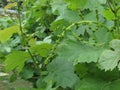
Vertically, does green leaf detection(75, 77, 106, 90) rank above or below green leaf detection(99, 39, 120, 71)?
below

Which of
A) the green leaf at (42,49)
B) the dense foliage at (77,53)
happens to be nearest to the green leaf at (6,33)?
the dense foliage at (77,53)

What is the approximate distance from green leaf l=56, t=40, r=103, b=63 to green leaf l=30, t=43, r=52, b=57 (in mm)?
302

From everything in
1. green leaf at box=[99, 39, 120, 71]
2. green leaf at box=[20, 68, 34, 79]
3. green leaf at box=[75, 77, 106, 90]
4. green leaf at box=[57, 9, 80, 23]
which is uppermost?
green leaf at box=[99, 39, 120, 71]

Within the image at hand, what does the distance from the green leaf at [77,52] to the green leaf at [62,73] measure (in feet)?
0.70

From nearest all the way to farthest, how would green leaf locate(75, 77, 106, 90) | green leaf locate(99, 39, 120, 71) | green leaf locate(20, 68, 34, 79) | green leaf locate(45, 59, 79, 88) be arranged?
green leaf locate(99, 39, 120, 71)
green leaf locate(75, 77, 106, 90)
green leaf locate(45, 59, 79, 88)
green leaf locate(20, 68, 34, 79)

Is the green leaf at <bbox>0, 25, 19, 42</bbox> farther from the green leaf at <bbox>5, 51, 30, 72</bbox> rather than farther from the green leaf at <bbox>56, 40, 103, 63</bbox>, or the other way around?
the green leaf at <bbox>56, 40, 103, 63</bbox>

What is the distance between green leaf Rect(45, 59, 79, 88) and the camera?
152 centimetres

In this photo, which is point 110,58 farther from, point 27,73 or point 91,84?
point 27,73

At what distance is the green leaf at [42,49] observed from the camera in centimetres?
162

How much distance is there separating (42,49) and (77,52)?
1.31ft

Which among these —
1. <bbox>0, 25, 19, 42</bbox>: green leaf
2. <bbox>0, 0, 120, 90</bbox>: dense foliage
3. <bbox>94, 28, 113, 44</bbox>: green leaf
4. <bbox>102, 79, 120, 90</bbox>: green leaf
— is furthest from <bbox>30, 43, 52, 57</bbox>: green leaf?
<bbox>102, 79, 120, 90</bbox>: green leaf

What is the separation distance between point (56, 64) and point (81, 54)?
14.3 inches

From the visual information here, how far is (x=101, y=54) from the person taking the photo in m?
1.23

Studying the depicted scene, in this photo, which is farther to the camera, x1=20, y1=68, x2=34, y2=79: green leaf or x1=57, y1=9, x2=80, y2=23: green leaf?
x1=20, y1=68, x2=34, y2=79: green leaf
